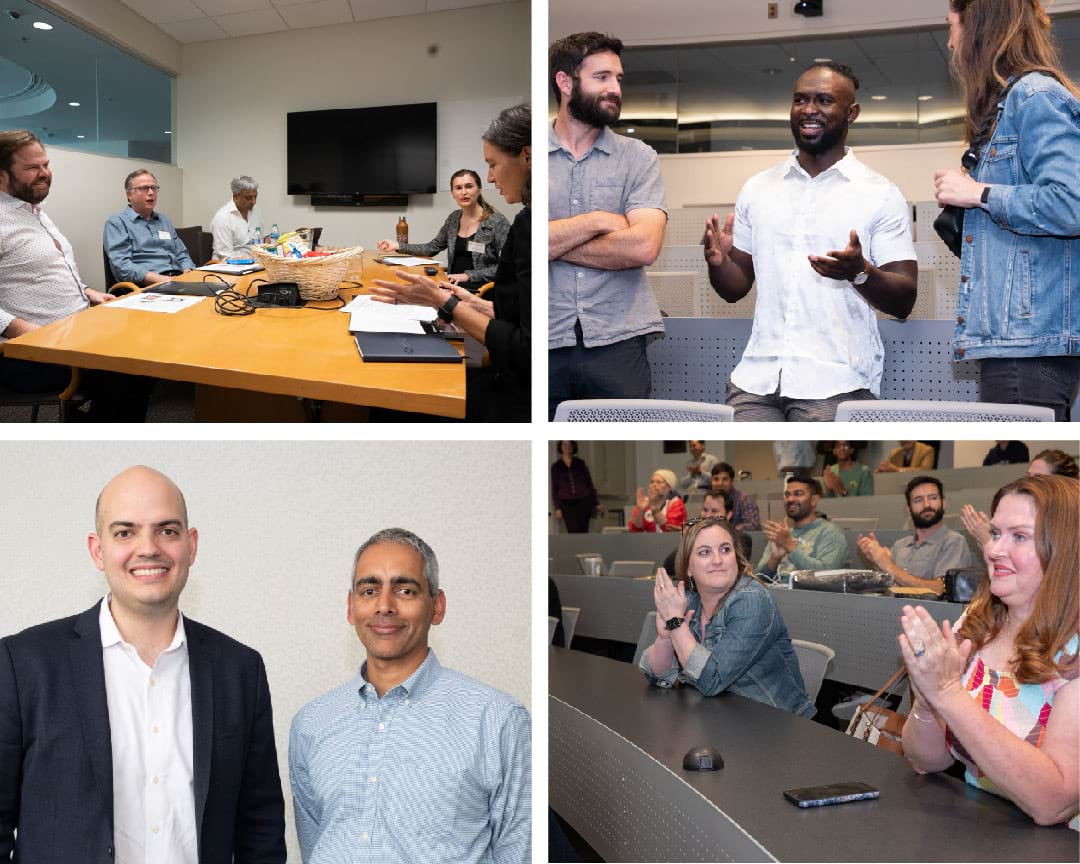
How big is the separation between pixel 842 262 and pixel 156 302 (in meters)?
1.99

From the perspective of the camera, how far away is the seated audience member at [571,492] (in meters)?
6.29

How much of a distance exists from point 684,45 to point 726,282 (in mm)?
5906

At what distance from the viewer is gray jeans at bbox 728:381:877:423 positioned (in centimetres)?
210

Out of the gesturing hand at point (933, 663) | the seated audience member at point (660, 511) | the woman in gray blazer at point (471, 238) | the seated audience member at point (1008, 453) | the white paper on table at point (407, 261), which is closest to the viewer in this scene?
the gesturing hand at point (933, 663)

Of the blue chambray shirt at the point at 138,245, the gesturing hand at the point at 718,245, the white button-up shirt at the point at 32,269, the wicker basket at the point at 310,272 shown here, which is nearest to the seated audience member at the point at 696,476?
the blue chambray shirt at the point at 138,245

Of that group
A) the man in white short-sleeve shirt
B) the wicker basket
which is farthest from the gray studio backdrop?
the wicker basket

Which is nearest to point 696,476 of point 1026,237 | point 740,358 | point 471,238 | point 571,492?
point 571,492

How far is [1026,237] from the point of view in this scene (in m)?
1.84

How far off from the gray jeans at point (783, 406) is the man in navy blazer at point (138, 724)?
1251 mm

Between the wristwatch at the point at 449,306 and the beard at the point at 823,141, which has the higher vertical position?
the beard at the point at 823,141

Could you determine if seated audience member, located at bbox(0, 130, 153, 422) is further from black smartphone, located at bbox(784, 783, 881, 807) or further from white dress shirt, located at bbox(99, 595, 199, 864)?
black smartphone, located at bbox(784, 783, 881, 807)

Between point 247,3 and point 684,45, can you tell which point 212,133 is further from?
point 684,45

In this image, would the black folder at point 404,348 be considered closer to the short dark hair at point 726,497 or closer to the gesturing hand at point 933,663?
the gesturing hand at point 933,663

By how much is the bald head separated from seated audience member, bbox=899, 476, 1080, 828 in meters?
1.23
